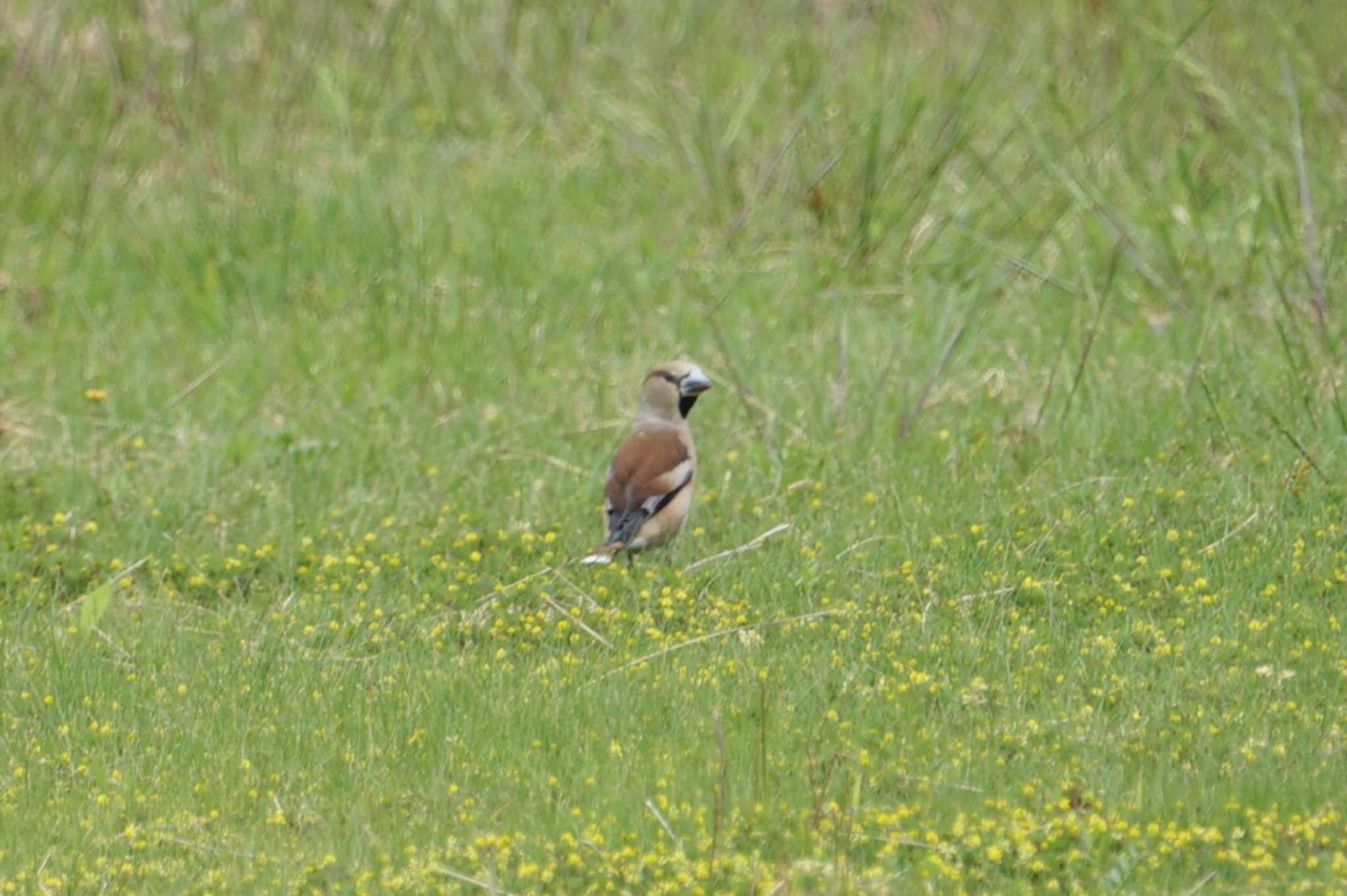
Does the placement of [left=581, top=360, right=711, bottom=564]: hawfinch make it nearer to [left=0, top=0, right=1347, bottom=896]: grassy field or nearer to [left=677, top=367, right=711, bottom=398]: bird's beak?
[left=677, top=367, right=711, bottom=398]: bird's beak

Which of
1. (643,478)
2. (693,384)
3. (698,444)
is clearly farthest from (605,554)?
(698,444)

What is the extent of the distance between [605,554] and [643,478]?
1.06 ft

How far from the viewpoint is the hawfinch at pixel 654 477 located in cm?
792

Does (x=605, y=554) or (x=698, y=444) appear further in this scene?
(x=698, y=444)

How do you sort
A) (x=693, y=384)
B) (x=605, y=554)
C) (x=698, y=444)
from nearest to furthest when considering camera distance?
(x=605, y=554) → (x=693, y=384) → (x=698, y=444)

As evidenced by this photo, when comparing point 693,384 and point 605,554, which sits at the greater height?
point 693,384

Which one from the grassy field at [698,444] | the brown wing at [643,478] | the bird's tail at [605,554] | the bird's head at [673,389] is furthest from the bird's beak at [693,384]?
the bird's tail at [605,554]

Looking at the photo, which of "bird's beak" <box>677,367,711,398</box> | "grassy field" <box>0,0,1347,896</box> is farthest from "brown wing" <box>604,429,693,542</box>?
"bird's beak" <box>677,367,711,398</box>

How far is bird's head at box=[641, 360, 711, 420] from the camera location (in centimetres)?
874

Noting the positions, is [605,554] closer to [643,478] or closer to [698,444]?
[643,478]

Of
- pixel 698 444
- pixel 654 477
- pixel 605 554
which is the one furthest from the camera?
pixel 698 444

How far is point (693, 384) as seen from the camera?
8.72 meters

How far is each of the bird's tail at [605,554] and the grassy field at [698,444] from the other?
0.24 feet

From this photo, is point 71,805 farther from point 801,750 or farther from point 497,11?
point 497,11
